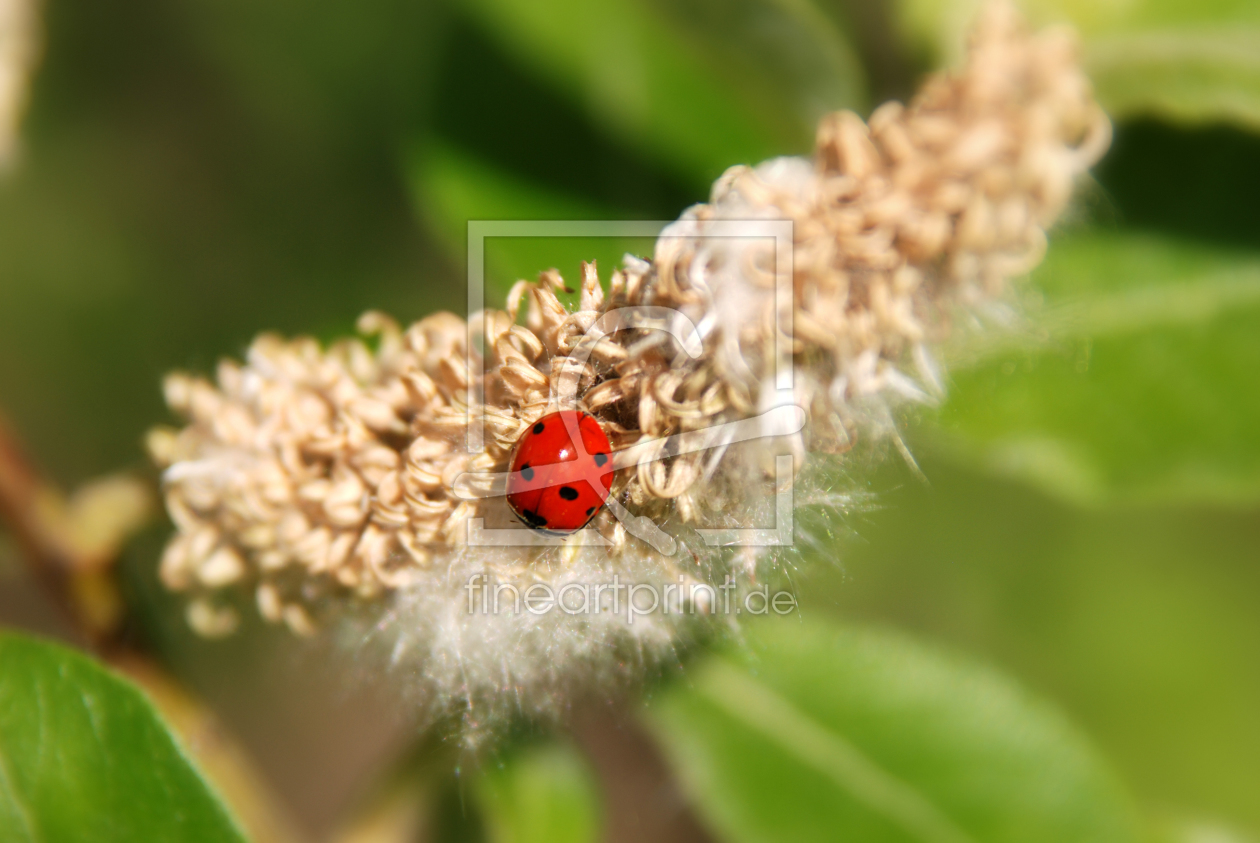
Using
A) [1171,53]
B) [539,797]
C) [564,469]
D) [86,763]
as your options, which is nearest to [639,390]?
[564,469]

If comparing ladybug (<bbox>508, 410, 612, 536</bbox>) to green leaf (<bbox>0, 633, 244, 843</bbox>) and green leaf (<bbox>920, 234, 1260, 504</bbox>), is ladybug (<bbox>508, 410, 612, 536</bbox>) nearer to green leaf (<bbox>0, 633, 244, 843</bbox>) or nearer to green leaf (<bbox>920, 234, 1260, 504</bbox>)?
green leaf (<bbox>0, 633, 244, 843</bbox>)

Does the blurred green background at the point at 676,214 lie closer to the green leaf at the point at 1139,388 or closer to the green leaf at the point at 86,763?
the green leaf at the point at 1139,388

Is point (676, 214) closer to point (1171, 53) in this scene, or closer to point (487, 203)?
point (487, 203)

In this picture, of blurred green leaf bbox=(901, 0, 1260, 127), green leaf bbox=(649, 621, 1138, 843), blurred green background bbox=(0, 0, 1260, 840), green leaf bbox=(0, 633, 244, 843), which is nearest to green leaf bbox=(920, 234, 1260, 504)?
blurred green background bbox=(0, 0, 1260, 840)

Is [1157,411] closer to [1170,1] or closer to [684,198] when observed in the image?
[1170,1]

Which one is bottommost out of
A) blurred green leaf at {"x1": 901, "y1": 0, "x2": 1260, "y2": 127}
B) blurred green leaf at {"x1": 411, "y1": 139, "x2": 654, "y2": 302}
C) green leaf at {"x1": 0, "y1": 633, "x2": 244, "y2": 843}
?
green leaf at {"x1": 0, "y1": 633, "x2": 244, "y2": 843}

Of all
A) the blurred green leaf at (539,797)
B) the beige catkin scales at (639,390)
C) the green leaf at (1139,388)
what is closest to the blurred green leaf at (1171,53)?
the green leaf at (1139,388)

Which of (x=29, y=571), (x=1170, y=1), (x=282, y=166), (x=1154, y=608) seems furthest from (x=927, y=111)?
(x=1154, y=608)
